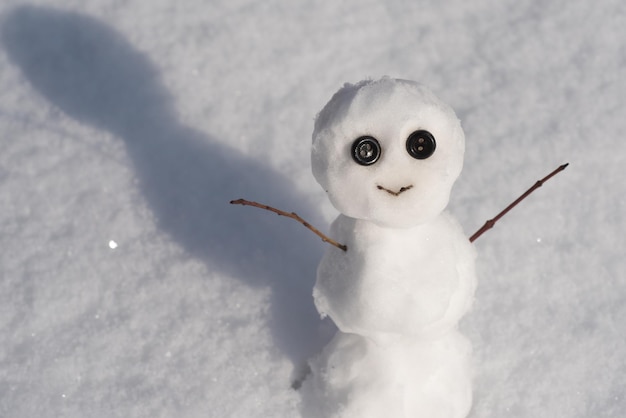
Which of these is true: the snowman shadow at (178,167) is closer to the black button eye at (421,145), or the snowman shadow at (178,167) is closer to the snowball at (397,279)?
the snowball at (397,279)

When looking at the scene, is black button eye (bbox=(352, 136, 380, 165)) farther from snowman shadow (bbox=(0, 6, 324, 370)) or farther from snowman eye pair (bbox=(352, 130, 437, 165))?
snowman shadow (bbox=(0, 6, 324, 370))

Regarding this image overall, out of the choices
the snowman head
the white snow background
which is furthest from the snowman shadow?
the snowman head

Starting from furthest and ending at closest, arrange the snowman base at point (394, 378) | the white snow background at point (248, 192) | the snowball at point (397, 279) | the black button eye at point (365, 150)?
the white snow background at point (248, 192) < the snowman base at point (394, 378) < the snowball at point (397, 279) < the black button eye at point (365, 150)

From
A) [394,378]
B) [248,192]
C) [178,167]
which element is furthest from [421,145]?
[178,167]

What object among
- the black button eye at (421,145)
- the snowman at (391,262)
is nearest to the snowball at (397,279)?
the snowman at (391,262)

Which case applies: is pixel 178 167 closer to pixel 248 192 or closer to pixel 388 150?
pixel 248 192

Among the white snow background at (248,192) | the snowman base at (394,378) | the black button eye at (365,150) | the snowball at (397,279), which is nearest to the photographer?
the black button eye at (365,150)

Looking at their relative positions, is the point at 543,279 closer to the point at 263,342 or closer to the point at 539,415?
the point at 539,415
